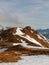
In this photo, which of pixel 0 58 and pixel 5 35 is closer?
pixel 0 58

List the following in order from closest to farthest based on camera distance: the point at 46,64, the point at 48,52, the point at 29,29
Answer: the point at 46,64 → the point at 48,52 → the point at 29,29

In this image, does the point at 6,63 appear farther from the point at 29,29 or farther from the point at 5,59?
the point at 29,29

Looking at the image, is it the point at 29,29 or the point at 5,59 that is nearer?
the point at 5,59

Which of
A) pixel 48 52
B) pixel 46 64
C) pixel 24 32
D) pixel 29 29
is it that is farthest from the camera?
pixel 29 29

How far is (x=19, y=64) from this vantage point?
33156 mm

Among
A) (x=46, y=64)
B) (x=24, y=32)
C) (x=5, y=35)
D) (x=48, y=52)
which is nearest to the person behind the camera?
(x=46, y=64)

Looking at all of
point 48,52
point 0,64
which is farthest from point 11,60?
point 48,52

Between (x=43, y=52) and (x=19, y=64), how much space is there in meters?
13.6

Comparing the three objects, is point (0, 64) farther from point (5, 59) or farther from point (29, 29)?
point (29, 29)

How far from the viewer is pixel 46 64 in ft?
107

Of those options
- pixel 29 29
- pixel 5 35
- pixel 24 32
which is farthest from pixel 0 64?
pixel 29 29

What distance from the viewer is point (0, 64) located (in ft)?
108

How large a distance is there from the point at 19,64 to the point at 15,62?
6.31 ft

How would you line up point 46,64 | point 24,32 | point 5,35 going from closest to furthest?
point 46,64 → point 5,35 → point 24,32
